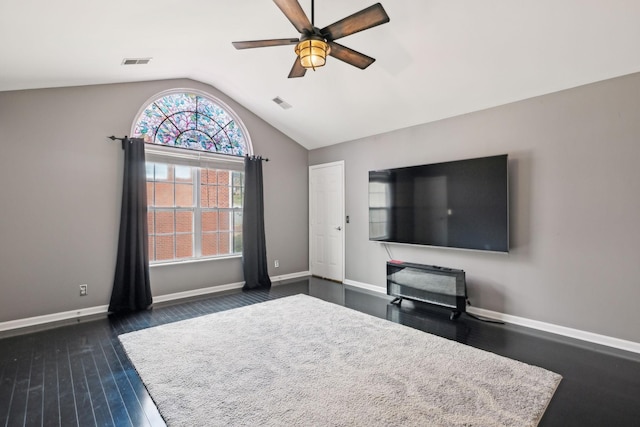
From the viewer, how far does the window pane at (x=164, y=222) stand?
4566mm

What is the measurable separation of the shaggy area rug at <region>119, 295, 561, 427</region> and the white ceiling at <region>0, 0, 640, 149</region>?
8.91 ft

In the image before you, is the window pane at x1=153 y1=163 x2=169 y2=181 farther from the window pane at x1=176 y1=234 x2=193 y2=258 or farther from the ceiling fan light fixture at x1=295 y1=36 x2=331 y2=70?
the ceiling fan light fixture at x1=295 y1=36 x2=331 y2=70

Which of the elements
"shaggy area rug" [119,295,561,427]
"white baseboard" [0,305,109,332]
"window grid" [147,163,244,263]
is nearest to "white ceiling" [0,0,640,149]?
"window grid" [147,163,244,263]

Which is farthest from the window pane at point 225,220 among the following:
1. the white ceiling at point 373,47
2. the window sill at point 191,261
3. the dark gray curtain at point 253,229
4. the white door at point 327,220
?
the white ceiling at point 373,47

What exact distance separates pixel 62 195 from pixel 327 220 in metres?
3.84

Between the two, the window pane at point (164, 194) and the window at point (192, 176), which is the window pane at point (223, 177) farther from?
the window pane at point (164, 194)

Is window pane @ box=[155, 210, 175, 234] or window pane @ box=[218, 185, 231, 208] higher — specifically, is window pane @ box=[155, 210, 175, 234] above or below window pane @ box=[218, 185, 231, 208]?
below

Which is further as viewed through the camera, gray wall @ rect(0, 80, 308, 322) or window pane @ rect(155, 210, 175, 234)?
window pane @ rect(155, 210, 175, 234)

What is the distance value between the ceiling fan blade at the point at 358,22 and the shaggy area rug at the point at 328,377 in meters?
2.50

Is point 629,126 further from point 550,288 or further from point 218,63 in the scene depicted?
point 218,63

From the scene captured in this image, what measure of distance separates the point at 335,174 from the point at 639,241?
13.0ft

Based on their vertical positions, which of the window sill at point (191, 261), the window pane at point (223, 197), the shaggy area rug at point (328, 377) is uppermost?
the window pane at point (223, 197)

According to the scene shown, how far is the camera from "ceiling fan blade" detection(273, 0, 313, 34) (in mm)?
1971

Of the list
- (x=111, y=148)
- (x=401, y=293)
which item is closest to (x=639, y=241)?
(x=401, y=293)
